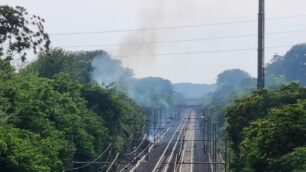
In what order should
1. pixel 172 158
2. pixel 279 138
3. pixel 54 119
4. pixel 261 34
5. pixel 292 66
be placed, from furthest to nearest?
1. pixel 292 66
2. pixel 172 158
3. pixel 261 34
4. pixel 54 119
5. pixel 279 138

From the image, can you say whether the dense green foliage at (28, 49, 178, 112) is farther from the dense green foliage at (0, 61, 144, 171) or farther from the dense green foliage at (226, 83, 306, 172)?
the dense green foliage at (226, 83, 306, 172)

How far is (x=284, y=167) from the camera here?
29359 millimetres

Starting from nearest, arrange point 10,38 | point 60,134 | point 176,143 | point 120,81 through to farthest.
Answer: point 60,134 < point 10,38 < point 176,143 < point 120,81

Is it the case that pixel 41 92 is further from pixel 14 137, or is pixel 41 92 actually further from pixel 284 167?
pixel 284 167

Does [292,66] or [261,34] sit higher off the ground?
[292,66]

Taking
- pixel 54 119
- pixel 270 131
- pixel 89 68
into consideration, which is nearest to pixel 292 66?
pixel 89 68

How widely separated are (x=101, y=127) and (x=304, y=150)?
1209 inches

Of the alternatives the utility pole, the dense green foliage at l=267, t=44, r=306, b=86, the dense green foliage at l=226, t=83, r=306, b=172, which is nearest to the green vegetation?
the dense green foliage at l=226, t=83, r=306, b=172

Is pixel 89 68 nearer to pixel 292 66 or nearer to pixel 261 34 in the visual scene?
pixel 261 34

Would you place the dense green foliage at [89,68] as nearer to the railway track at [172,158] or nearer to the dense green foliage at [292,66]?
the railway track at [172,158]

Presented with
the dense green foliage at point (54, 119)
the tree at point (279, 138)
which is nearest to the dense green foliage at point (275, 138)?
the tree at point (279, 138)

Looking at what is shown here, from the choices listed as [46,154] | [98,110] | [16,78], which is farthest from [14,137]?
[98,110]

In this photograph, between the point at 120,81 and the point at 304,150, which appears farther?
the point at 120,81

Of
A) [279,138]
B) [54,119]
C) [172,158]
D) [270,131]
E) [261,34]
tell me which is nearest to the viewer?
[279,138]
